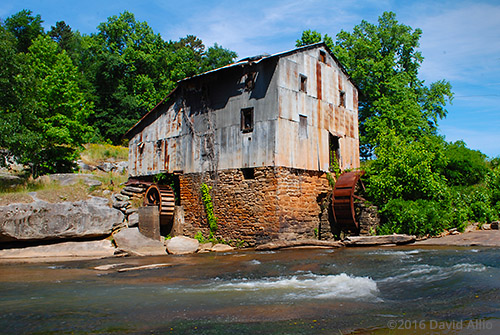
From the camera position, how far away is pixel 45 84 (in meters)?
21.8

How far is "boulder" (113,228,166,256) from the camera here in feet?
45.2

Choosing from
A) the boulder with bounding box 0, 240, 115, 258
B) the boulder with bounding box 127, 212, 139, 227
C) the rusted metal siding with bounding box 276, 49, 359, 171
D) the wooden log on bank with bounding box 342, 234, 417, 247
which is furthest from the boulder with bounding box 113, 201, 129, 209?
the wooden log on bank with bounding box 342, 234, 417, 247

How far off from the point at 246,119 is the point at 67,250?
25.2 ft

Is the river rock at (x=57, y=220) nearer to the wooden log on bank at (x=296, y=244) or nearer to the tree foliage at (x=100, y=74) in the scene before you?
the tree foliage at (x=100, y=74)

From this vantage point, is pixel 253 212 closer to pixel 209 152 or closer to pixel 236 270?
pixel 209 152

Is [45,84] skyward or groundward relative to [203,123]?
skyward

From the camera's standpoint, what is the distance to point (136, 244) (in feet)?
46.7

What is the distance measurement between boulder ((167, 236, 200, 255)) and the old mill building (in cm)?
151

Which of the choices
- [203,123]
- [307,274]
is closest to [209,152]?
[203,123]

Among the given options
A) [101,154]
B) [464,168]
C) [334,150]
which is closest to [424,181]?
[464,168]

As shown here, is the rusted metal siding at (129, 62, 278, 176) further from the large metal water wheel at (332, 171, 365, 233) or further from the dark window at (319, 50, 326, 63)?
the dark window at (319, 50, 326, 63)

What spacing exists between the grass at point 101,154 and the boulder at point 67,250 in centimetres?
1377

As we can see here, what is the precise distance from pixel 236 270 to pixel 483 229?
31.5 ft

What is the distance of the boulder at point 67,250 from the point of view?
13.0 m
